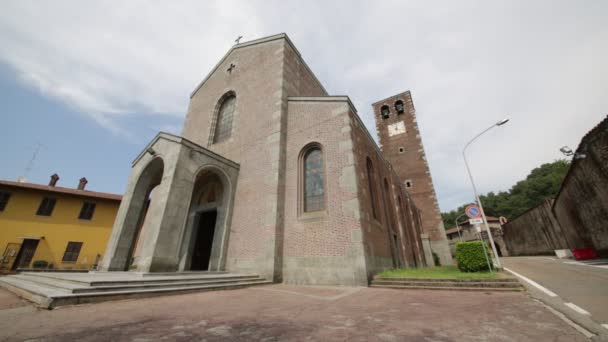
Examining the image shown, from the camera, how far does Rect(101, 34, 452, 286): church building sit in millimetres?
7258

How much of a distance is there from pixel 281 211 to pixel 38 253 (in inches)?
831

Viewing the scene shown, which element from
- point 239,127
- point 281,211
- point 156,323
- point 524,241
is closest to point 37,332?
point 156,323

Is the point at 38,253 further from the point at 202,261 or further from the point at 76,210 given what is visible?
the point at 202,261

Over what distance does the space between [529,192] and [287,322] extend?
63.4m

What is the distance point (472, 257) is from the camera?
7848mm

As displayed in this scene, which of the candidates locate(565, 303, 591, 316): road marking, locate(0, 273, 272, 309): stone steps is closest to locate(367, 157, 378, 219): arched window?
locate(0, 273, 272, 309): stone steps

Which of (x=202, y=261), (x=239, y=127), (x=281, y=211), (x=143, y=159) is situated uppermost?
(x=239, y=127)

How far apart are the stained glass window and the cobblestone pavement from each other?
4.55 m

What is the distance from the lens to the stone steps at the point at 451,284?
17.6 ft

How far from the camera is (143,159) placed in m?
9.82

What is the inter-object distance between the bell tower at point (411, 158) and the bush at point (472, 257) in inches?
491

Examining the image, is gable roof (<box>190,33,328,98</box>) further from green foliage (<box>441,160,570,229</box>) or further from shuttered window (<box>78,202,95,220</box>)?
green foliage (<box>441,160,570,229</box>)

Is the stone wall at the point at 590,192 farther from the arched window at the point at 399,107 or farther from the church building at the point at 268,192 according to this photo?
the arched window at the point at 399,107

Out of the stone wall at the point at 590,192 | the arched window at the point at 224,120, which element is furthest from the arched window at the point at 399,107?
the arched window at the point at 224,120
